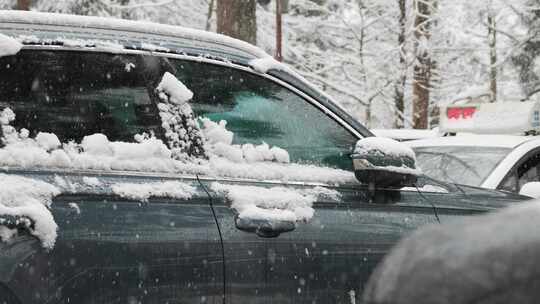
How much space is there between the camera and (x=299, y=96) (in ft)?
9.57

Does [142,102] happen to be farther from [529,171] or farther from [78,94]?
[529,171]

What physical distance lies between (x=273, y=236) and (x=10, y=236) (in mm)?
900

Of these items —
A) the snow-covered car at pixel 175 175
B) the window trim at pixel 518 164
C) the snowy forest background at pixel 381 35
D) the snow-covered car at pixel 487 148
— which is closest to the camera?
the snow-covered car at pixel 175 175

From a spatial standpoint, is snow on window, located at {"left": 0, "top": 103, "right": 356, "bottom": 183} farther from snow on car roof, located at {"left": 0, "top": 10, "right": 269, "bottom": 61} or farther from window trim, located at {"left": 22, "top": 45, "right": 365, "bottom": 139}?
snow on car roof, located at {"left": 0, "top": 10, "right": 269, "bottom": 61}

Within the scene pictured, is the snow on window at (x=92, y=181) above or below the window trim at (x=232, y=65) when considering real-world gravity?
below

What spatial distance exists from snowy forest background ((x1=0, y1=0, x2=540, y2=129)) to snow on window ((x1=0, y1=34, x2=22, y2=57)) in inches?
559

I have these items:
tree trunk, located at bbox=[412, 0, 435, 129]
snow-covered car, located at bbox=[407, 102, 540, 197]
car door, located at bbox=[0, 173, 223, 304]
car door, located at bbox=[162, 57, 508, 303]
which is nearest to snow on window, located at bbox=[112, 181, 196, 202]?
car door, located at bbox=[0, 173, 223, 304]

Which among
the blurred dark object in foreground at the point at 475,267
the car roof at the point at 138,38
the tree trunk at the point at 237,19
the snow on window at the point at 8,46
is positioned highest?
the tree trunk at the point at 237,19

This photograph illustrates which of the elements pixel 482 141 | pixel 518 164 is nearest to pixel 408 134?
pixel 482 141

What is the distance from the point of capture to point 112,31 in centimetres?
260

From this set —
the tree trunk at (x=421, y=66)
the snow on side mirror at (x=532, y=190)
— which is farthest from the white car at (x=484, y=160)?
the tree trunk at (x=421, y=66)

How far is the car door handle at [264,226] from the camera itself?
250 cm

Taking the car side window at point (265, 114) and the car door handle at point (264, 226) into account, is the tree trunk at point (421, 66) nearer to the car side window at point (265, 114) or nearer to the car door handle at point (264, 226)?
the car side window at point (265, 114)

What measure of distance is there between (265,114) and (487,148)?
10.3ft
